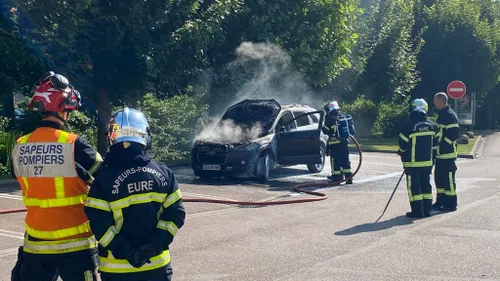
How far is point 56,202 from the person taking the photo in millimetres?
4582

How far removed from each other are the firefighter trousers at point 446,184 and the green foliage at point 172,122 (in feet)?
33.9

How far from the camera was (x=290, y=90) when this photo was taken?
82.0 feet

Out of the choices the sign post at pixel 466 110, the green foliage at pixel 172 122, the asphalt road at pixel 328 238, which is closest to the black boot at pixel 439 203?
the asphalt road at pixel 328 238

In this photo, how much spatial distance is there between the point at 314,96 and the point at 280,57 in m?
7.53

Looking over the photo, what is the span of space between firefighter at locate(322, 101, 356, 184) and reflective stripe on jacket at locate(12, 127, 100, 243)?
1179cm

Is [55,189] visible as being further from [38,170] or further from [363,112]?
[363,112]

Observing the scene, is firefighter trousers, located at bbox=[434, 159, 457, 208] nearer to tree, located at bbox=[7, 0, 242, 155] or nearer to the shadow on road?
the shadow on road

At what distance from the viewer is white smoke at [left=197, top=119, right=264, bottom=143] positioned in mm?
16812

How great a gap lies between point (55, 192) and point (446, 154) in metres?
8.99

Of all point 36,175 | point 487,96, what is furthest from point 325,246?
point 487,96

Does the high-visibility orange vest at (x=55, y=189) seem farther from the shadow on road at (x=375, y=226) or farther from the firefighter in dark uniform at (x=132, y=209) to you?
the shadow on road at (x=375, y=226)

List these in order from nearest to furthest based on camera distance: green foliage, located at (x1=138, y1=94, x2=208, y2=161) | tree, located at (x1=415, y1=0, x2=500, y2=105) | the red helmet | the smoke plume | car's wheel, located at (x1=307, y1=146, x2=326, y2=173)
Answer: the red helmet < car's wheel, located at (x1=307, y1=146, x2=326, y2=173) < green foliage, located at (x1=138, y1=94, x2=208, y2=161) < the smoke plume < tree, located at (x1=415, y1=0, x2=500, y2=105)

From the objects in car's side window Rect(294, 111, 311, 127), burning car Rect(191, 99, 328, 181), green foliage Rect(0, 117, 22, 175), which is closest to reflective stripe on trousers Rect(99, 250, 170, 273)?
burning car Rect(191, 99, 328, 181)

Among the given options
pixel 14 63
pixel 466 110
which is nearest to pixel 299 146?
pixel 14 63
